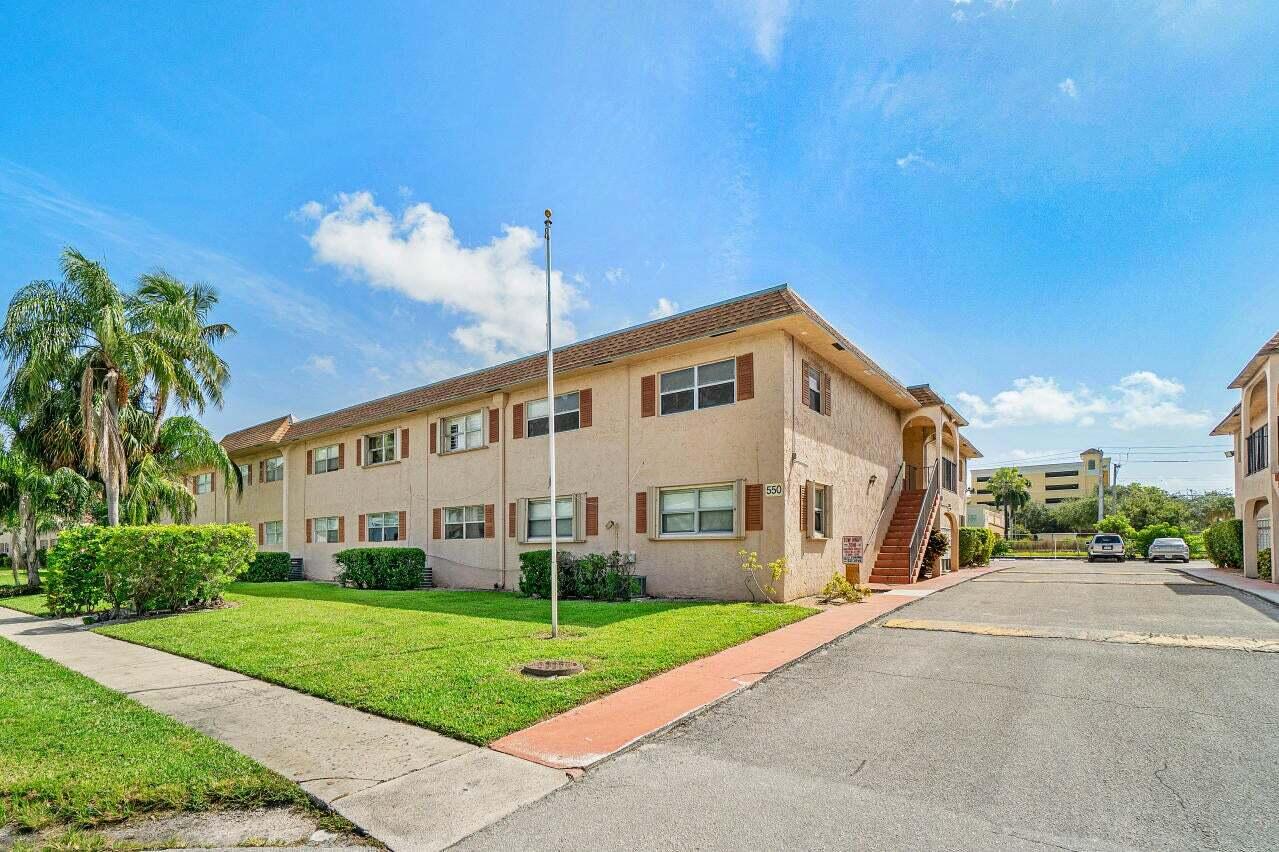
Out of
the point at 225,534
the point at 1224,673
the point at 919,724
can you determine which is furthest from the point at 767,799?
the point at 225,534

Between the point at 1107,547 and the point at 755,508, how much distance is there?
110ft

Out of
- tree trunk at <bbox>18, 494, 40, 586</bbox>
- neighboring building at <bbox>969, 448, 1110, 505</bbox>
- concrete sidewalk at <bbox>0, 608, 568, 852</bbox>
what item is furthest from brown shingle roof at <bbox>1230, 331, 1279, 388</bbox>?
neighboring building at <bbox>969, 448, 1110, 505</bbox>

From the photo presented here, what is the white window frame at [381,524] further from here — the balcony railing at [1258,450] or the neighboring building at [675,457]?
the balcony railing at [1258,450]

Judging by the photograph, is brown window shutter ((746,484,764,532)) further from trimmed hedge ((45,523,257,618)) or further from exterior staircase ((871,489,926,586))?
trimmed hedge ((45,523,257,618))

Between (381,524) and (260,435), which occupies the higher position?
(260,435)

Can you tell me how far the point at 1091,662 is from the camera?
26.6 feet

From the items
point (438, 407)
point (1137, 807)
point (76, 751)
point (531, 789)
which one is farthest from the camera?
point (438, 407)

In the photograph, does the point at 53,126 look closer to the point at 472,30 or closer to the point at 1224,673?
the point at 472,30

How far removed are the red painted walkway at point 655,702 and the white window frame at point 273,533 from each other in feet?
79.9

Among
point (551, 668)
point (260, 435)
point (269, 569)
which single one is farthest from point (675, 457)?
point (260, 435)

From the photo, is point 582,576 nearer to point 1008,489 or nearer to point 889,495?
point 889,495

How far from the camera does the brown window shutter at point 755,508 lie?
44.7ft

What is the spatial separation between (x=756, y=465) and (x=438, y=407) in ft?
36.3

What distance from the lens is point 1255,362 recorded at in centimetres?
1872
